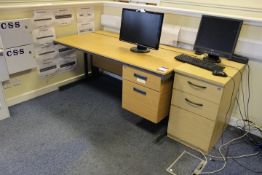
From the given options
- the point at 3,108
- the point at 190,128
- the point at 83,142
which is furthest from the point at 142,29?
the point at 3,108

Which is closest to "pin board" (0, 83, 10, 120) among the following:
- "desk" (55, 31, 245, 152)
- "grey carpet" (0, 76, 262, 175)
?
"grey carpet" (0, 76, 262, 175)

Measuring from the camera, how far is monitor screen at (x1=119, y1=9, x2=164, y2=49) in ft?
6.97

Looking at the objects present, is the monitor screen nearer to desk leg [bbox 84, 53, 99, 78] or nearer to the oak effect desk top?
the oak effect desk top

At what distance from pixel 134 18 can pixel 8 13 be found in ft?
4.15

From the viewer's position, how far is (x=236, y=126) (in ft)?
7.74

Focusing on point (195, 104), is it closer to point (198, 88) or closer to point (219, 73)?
point (198, 88)

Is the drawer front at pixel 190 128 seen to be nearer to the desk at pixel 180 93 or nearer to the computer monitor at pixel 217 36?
the desk at pixel 180 93

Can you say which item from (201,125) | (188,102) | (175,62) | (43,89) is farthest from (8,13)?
(201,125)

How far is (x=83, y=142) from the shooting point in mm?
2076

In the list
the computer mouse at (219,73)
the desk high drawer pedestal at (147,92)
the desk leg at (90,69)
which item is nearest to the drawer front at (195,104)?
the desk high drawer pedestal at (147,92)

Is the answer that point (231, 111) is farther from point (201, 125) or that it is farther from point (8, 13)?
point (8, 13)

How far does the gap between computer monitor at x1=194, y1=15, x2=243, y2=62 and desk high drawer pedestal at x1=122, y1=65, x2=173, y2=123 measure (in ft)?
1.58

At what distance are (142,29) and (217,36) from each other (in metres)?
0.71

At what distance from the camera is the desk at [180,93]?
1.79m
